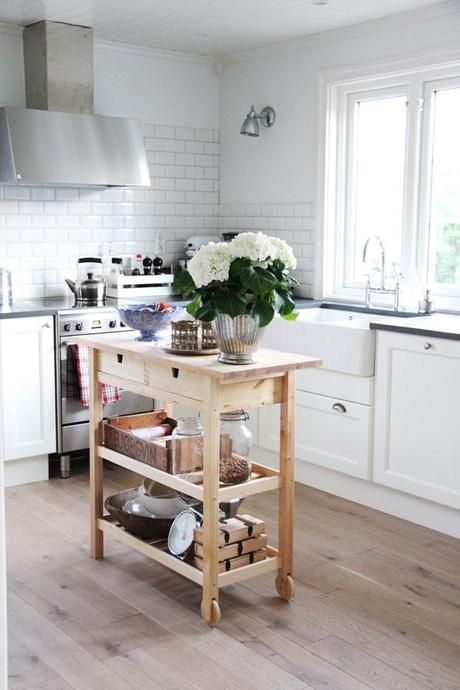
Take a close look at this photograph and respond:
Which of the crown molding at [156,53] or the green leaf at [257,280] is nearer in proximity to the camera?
the green leaf at [257,280]

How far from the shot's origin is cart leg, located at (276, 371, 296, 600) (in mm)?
3221

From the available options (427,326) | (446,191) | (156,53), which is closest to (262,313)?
(427,326)

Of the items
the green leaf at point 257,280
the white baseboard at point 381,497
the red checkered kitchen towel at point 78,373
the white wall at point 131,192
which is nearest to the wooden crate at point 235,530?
the green leaf at point 257,280

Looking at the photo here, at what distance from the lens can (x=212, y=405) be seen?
2.98 meters

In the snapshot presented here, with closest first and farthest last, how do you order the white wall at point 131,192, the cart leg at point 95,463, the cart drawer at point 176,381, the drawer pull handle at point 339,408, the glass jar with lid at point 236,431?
the cart drawer at point 176,381, the glass jar with lid at point 236,431, the cart leg at point 95,463, the drawer pull handle at point 339,408, the white wall at point 131,192

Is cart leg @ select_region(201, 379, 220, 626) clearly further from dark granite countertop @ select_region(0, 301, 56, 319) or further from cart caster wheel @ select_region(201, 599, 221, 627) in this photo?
dark granite countertop @ select_region(0, 301, 56, 319)

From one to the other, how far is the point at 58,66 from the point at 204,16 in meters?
0.96

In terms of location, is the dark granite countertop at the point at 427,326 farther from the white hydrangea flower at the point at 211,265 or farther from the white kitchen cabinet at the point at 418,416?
the white hydrangea flower at the point at 211,265

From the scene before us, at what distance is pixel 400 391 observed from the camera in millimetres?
4195

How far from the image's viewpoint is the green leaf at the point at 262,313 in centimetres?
302

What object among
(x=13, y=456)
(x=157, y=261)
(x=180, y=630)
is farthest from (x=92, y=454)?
(x=157, y=261)

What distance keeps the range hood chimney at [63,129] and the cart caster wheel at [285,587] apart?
9.00ft

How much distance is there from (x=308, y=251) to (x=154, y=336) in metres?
2.25

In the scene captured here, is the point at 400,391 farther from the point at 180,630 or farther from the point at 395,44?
the point at 395,44
